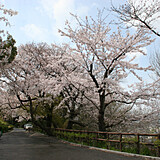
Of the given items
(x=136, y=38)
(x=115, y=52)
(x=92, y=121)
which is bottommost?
(x=92, y=121)

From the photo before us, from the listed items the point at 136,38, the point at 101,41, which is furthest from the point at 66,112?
the point at 136,38

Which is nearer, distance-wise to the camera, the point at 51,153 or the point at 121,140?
the point at 51,153

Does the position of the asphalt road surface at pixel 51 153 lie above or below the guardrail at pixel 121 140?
below

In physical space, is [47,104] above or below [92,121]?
above

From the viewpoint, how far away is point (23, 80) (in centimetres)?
2550

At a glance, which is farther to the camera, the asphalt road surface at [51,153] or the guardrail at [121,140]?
the guardrail at [121,140]

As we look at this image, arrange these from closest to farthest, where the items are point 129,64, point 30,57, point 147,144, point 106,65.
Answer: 1. point 147,144
2. point 129,64
3. point 106,65
4. point 30,57

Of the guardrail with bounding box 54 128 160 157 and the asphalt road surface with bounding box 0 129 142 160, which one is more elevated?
the guardrail with bounding box 54 128 160 157

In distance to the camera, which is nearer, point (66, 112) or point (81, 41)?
point (81, 41)

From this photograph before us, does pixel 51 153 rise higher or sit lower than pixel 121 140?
lower

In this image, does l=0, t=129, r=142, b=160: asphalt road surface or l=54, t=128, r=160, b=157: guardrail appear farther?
l=54, t=128, r=160, b=157: guardrail

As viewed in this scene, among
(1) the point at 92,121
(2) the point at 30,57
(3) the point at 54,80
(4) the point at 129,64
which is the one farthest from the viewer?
(2) the point at 30,57

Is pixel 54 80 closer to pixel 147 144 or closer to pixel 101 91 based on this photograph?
pixel 101 91

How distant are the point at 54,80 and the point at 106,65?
5586 millimetres
